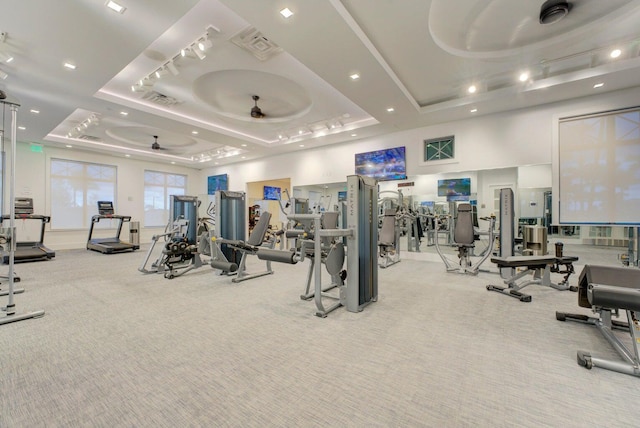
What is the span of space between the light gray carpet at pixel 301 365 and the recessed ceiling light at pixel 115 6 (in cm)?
352

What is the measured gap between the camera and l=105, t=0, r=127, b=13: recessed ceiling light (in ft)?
9.71

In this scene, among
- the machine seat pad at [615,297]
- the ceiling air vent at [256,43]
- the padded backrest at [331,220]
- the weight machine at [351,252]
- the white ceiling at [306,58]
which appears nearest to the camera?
the machine seat pad at [615,297]

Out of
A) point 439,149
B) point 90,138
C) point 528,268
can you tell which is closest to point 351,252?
point 528,268

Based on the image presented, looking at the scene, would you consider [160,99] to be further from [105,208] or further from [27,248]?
[105,208]

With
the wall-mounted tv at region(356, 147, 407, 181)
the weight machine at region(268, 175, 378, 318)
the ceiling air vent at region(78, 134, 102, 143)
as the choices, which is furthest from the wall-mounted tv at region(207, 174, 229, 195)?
the weight machine at region(268, 175, 378, 318)

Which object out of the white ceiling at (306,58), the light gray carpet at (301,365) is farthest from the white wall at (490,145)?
the light gray carpet at (301,365)

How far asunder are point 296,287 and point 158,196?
33.1ft

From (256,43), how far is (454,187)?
215 inches

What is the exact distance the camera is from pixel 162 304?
348 centimetres

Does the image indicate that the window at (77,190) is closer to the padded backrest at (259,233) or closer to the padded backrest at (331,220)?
the padded backrest at (259,233)

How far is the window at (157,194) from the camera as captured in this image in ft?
36.8

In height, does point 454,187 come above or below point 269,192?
below

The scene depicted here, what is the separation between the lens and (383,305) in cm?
342

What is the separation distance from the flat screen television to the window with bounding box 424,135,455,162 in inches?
23.8
